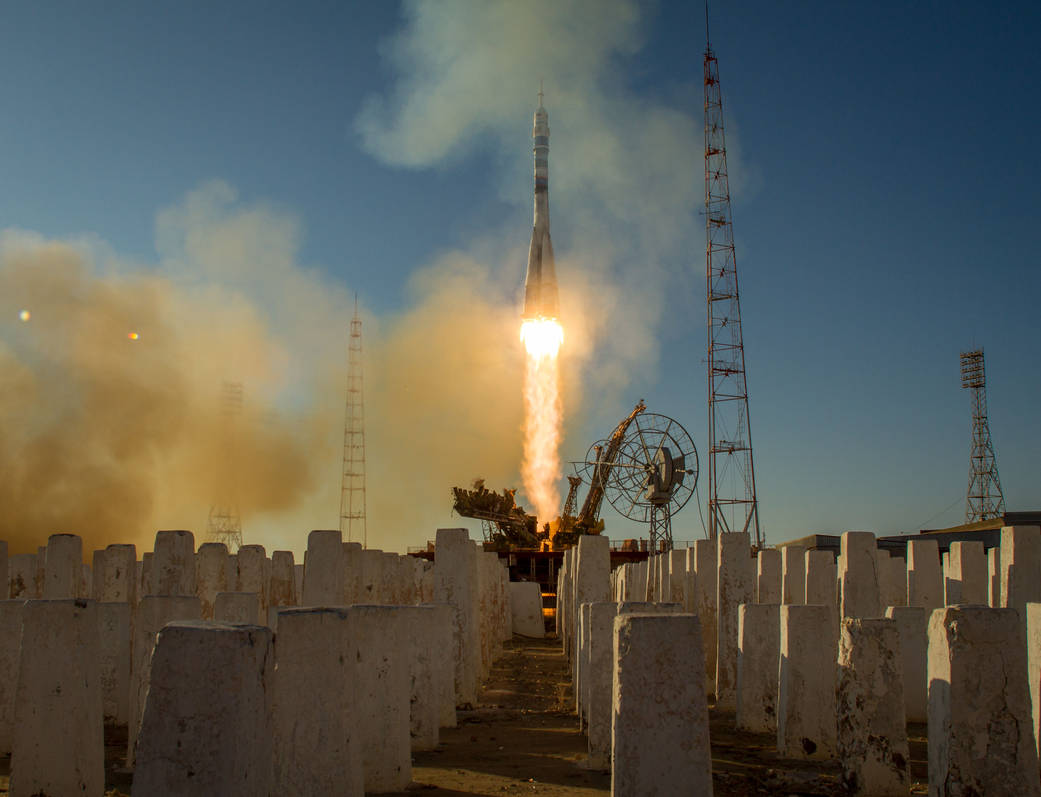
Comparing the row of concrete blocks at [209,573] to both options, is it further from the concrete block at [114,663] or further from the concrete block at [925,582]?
the concrete block at [925,582]

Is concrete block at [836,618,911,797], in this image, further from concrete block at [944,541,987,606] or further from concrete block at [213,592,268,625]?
concrete block at [944,541,987,606]

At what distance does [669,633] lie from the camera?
6.36 meters

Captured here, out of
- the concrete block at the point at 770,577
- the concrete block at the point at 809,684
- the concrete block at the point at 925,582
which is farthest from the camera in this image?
the concrete block at the point at 770,577

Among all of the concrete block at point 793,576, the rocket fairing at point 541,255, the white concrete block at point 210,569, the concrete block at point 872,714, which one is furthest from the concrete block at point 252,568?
the rocket fairing at point 541,255

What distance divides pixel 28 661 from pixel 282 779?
261cm

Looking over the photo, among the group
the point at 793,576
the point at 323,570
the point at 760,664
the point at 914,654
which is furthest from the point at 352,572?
the point at 914,654

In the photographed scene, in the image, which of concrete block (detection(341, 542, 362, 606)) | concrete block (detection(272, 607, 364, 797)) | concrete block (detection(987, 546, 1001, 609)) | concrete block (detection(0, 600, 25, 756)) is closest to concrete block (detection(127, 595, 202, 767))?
concrete block (detection(0, 600, 25, 756))

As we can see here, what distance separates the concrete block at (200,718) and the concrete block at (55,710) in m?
3.29

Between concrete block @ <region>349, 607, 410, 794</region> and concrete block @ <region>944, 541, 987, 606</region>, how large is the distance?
1011cm

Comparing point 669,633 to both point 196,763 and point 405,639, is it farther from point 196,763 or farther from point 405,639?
point 405,639

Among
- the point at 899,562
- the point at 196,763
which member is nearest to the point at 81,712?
the point at 196,763

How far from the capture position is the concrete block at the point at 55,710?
7.93 metres

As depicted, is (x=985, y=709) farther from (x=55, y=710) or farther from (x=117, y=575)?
(x=117, y=575)

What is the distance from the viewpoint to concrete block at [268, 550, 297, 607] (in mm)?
19188
